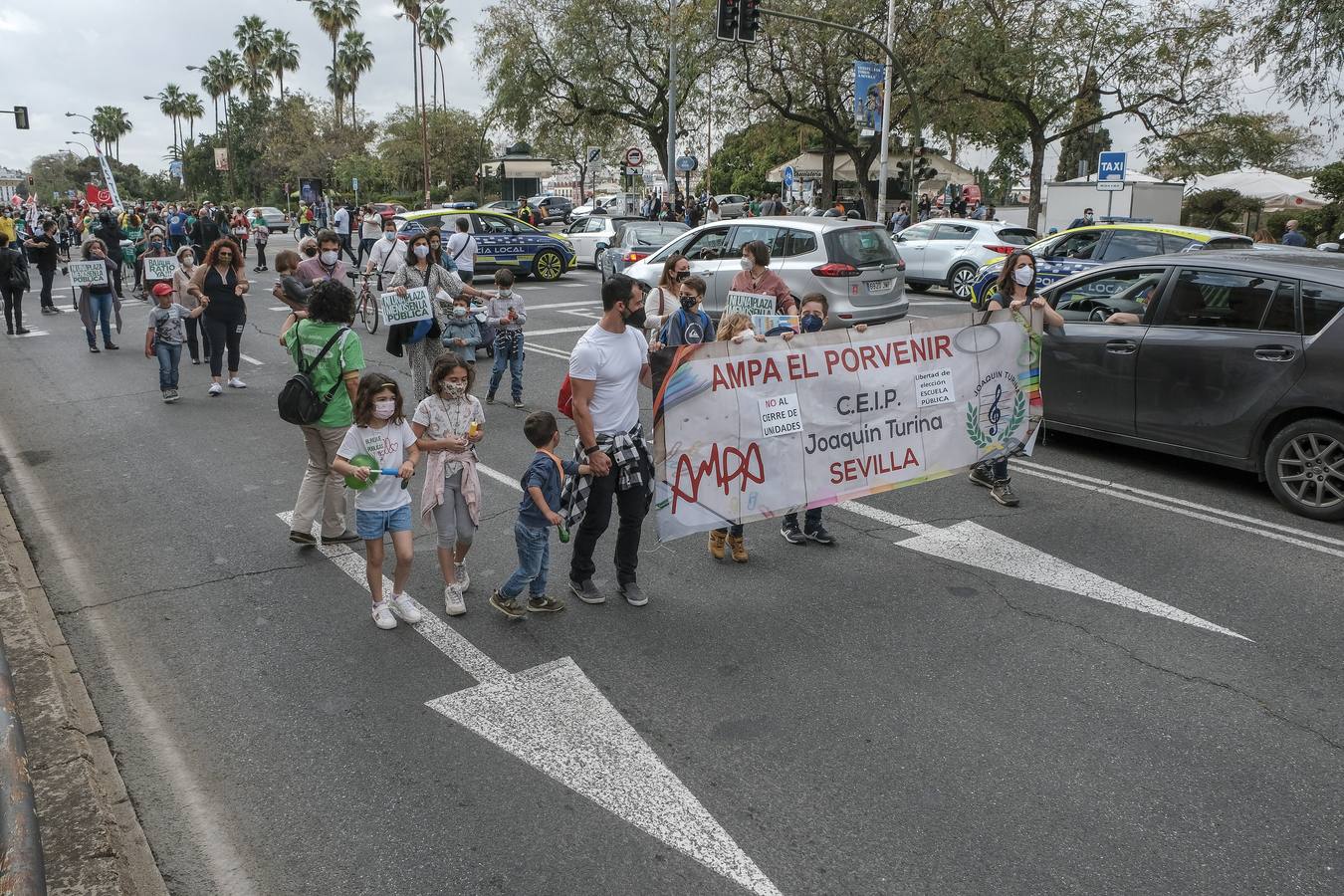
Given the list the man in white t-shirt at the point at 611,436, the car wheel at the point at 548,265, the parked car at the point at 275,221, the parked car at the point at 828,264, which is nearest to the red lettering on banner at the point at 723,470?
the man in white t-shirt at the point at 611,436

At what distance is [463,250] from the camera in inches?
651

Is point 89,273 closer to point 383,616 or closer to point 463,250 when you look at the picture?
point 463,250

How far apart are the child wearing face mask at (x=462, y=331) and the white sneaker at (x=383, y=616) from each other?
16.0 feet

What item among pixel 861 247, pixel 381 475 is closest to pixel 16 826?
pixel 381 475

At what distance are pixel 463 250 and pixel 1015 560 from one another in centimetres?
1219

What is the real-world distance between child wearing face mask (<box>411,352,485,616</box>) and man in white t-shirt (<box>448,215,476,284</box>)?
37.5 ft

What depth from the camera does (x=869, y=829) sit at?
368cm

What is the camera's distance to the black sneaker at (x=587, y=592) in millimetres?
5676

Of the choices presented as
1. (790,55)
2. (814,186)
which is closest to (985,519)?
(790,55)

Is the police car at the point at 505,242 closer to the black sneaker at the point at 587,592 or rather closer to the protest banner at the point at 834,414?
the protest banner at the point at 834,414

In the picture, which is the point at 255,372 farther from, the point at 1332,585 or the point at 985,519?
the point at 1332,585

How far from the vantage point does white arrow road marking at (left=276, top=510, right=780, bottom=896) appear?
3.65m

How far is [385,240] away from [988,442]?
891 cm

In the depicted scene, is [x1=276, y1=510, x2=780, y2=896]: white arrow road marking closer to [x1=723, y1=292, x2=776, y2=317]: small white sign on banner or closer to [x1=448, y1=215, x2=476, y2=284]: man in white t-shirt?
[x1=723, y1=292, x2=776, y2=317]: small white sign on banner
